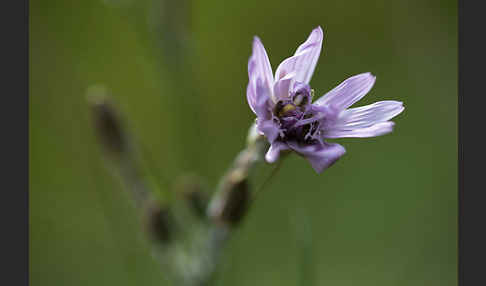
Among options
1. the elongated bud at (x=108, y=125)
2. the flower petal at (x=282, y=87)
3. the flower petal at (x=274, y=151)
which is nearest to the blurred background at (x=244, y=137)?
the elongated bud at (x=108, y=125)

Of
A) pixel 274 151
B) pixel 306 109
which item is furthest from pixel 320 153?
pixel 306 109

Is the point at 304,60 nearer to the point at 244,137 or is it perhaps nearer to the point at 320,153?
the point at 320,153

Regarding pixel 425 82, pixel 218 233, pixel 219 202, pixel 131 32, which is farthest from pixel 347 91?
pixel 131 32

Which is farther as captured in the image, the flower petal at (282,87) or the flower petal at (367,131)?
the flower petal at (282,87)

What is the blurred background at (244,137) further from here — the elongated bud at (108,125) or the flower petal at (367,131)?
the flower petal at (367,131)

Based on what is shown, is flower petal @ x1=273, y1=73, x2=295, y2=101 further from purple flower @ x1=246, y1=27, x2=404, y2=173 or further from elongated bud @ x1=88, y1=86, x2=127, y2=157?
elongated bud @ x1=88, y1=86, x2=127, y2=157

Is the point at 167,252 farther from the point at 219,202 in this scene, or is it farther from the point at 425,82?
the point at 425,82

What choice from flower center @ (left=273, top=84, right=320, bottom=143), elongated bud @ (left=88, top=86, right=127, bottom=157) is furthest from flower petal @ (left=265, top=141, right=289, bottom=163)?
elongated bud @ (left=88, top=86, right=127, bottom=157)
